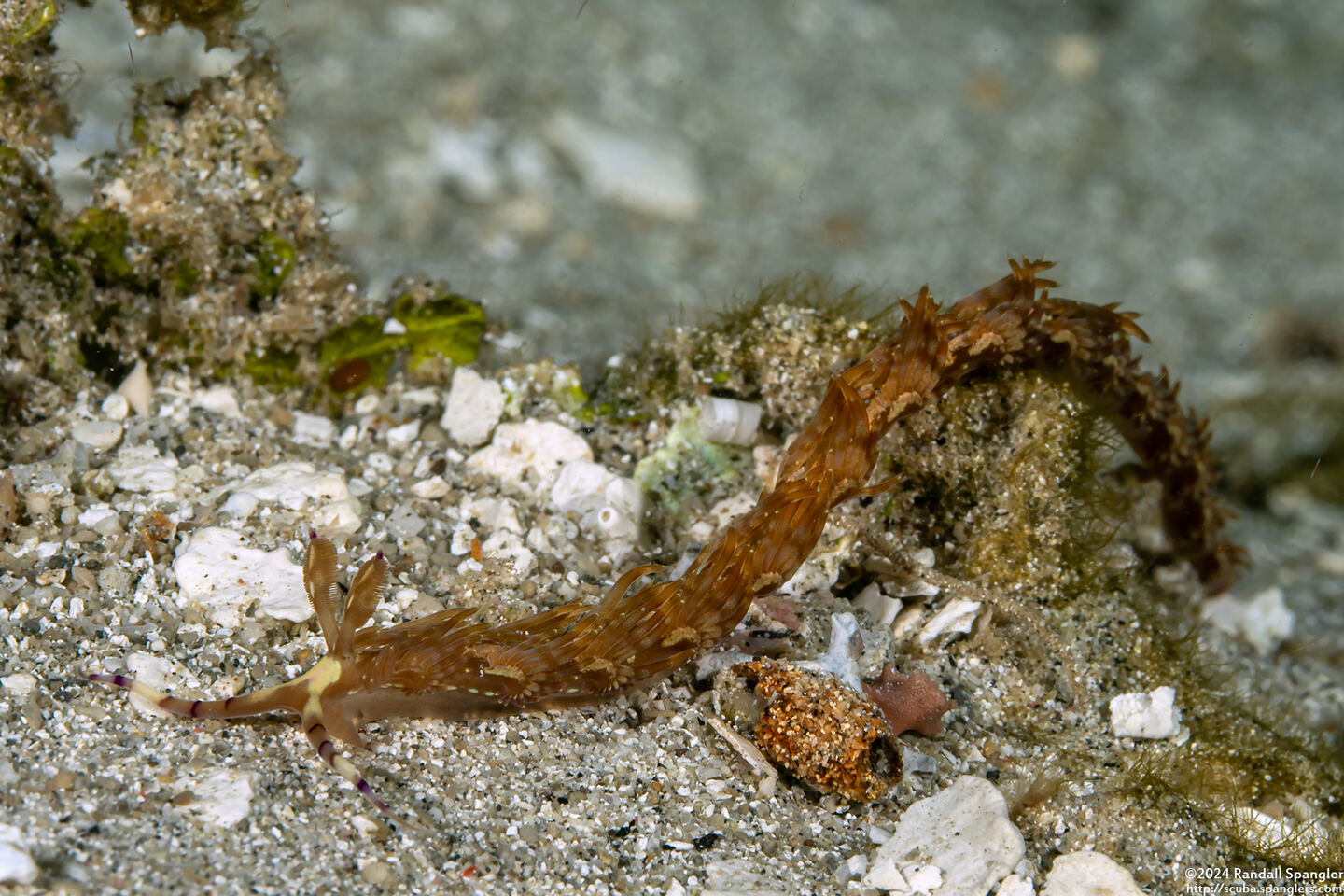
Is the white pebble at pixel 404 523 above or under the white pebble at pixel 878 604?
under

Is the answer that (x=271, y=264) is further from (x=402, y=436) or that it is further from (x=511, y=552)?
(x=511, y=552)

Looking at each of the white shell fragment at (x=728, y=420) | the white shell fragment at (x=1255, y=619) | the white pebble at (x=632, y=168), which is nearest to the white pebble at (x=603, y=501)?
the white shell fragment at (x=728, y=420)

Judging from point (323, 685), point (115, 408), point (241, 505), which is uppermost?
point (115, 408)

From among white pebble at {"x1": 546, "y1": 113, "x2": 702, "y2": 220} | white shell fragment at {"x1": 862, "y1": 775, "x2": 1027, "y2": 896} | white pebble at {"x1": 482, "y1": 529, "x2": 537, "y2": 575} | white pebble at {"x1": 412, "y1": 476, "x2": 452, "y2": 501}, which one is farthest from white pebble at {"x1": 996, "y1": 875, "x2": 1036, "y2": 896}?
white pebble at {"x1": 546, "y1": 113, "x2": 702, "y2": 220}

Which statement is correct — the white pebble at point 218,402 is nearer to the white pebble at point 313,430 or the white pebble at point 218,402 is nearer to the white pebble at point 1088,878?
the white pebble at point 313,430

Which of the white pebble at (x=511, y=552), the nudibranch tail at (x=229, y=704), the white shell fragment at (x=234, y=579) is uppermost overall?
the white pebble at (x=511, y=552)

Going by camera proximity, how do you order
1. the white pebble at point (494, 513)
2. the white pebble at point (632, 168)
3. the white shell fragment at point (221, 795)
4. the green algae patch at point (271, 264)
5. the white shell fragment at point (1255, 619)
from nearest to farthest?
1. the white shell fragment at point (221, 795)
2. the white pebble at point (494, 513)
3. the green algae patch at point (271, 264)
4. the white shell fragment at point (1255, 619)
5. the white pebble at point (632, 168)

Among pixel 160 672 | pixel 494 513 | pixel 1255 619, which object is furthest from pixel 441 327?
pixel 1255 619
